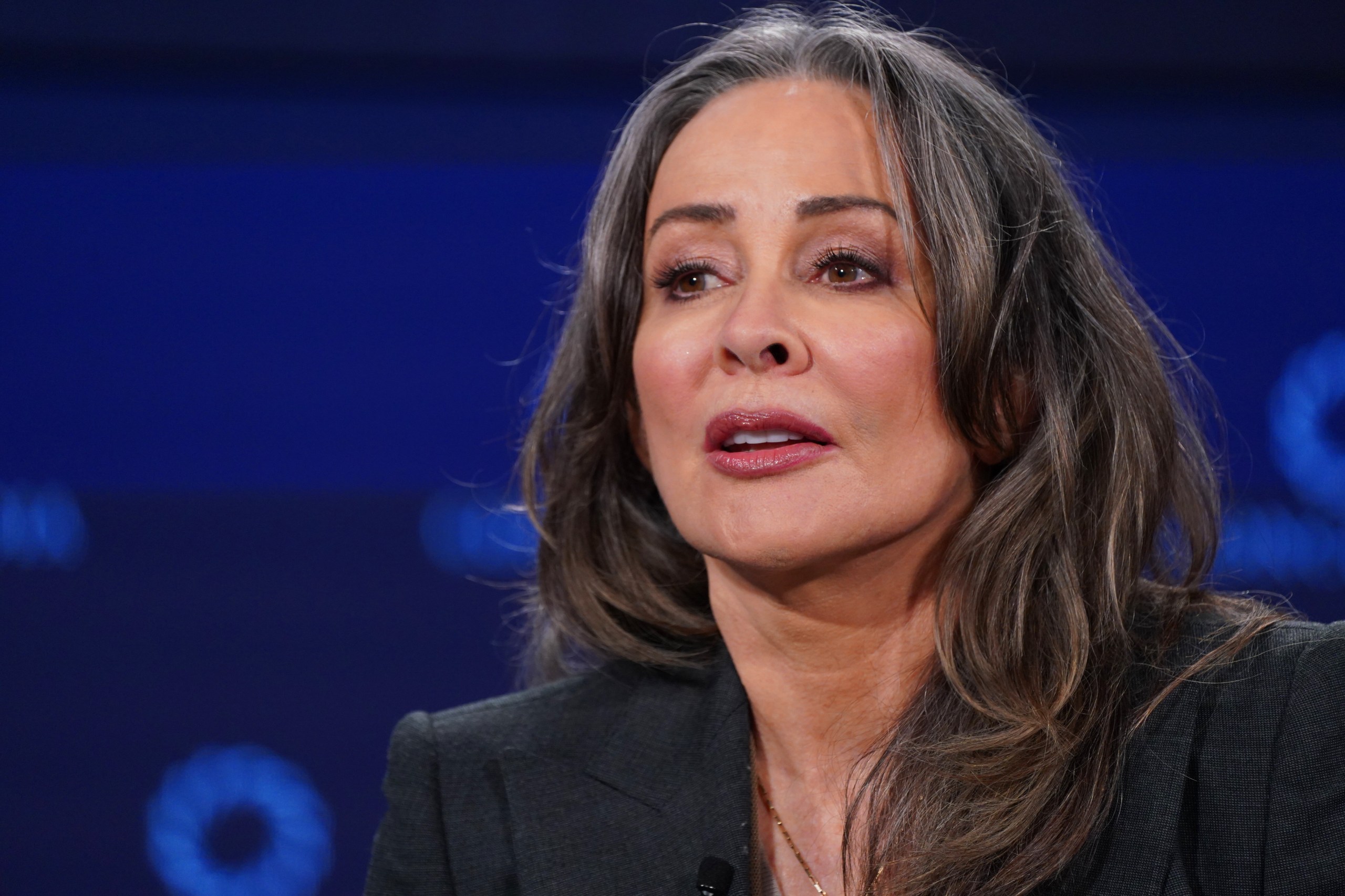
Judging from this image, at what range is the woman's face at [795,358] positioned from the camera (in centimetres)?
151

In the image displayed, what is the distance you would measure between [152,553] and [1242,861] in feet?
7.59

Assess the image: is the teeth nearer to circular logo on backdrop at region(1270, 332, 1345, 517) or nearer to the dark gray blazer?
the dark gray blazer

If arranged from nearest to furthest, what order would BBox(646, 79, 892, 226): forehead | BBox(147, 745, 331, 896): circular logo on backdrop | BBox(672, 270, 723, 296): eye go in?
BBox(646, 79, 892, 226): forehead < BBox(672, 270, 723, 296): eye < BBox(147, 745, 331, 896): circular logo on backdrop

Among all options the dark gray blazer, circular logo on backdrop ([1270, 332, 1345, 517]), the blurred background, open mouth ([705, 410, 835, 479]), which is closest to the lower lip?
open mouth ([705, 410, 835, 479])

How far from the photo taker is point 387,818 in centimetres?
174

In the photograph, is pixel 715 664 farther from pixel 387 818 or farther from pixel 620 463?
pixel 387 818

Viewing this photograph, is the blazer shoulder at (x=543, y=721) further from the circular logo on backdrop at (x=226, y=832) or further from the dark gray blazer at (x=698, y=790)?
the circular logo on backdrop at (x=226, y=832)

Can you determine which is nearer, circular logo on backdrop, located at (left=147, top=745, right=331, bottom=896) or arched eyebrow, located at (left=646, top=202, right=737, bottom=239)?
arched eyebrow, located at (left=646, top=202, right=737, bottom=239)

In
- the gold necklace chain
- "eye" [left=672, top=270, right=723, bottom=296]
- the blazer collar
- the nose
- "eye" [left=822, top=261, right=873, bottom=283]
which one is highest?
"eye" [left=672, top=270, right=723, bottom=296]

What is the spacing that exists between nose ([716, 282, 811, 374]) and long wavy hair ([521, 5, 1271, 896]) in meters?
0.19

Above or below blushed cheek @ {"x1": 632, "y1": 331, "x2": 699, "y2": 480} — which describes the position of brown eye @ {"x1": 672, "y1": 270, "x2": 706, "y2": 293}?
above

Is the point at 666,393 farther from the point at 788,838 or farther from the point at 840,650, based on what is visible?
the point at 788,838

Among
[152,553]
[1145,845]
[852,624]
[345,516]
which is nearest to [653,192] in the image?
[852,624]

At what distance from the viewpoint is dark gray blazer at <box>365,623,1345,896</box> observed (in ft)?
4.51
